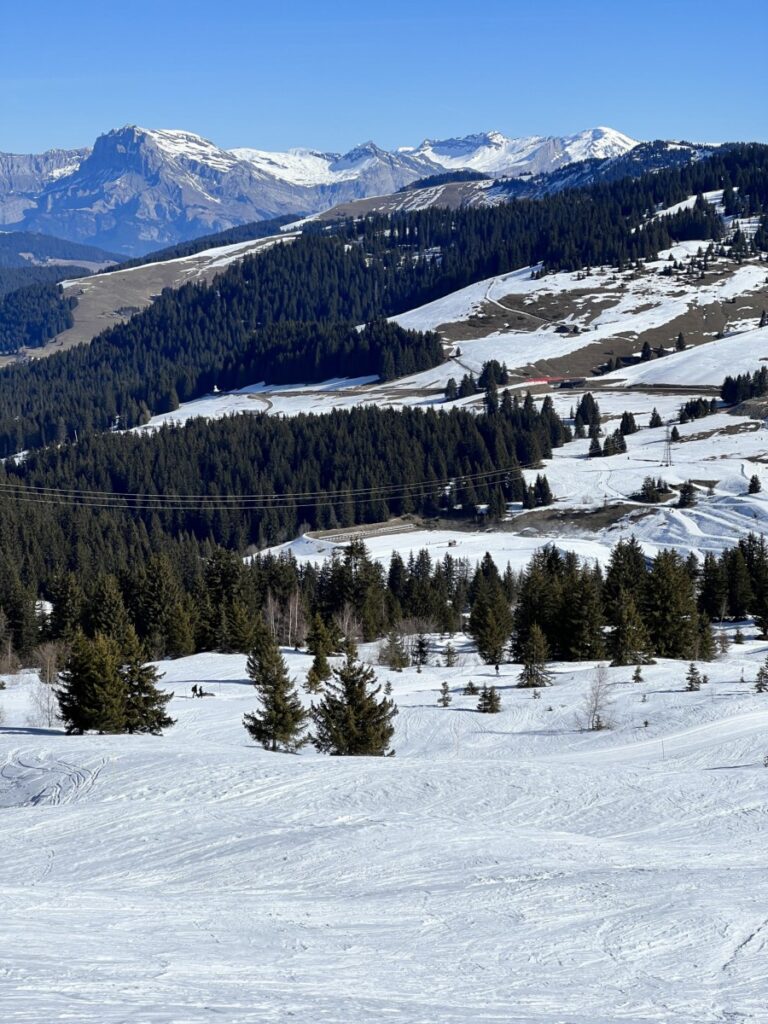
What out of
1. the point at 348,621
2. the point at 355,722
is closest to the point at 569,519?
the point at 348,621

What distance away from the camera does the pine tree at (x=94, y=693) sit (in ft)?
137

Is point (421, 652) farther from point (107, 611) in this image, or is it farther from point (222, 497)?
point (222, 497)

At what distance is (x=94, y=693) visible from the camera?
139 ft

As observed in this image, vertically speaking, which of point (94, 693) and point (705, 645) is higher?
point (94, 693)

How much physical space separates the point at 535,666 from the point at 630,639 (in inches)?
261

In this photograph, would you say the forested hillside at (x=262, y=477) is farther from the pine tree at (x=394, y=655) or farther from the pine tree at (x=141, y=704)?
the pine tree at (x=141, y=704)

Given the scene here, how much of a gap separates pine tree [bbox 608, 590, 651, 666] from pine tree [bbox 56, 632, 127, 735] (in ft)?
101

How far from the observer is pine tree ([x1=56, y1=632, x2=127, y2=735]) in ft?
137

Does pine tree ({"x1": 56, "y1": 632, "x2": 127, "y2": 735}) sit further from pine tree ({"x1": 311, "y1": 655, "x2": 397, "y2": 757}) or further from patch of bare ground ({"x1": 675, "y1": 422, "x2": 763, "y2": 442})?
patch of bare ground ({"x1": 675, "y1": 422, "x2": 763, "y2": 442})

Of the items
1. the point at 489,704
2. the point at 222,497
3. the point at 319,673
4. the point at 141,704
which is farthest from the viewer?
the point at 222,497

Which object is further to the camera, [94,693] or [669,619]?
[669,619]

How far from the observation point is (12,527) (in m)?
137

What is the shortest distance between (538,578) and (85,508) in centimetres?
9837

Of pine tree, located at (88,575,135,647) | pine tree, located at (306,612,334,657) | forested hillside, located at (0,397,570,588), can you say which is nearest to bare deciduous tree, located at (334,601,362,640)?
pine tree, located at (306,612,334,657)
